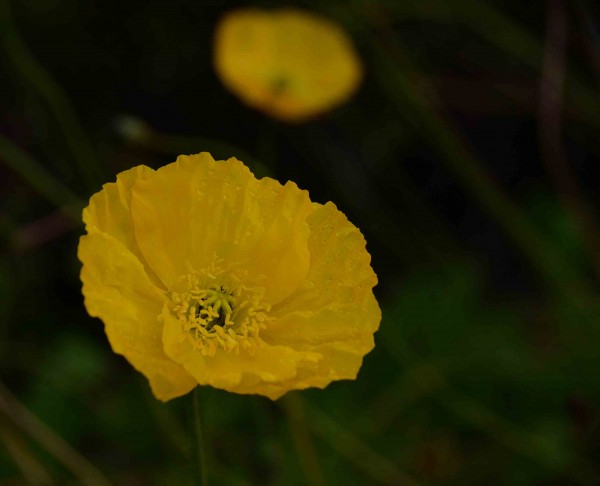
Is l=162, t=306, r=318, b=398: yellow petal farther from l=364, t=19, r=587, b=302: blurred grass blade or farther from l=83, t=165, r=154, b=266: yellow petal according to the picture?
l=364, t=19, r=587, b=302: blurred grass blade

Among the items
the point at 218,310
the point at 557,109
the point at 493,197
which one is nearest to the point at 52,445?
the point at 218,310

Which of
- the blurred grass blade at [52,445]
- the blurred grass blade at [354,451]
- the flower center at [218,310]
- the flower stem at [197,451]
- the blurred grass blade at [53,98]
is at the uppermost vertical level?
the flower stem at [197,451]

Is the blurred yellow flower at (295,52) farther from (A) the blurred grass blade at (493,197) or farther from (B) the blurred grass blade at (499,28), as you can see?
(A) the blurred grass blade at (493,197)

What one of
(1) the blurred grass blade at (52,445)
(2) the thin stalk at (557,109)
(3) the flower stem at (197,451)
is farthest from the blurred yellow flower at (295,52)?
(3) the flower stem at (197,451)

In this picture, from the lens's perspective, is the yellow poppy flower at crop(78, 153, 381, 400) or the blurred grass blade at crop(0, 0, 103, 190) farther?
the blurred grass blade at crop(0, 0, 103, 190)

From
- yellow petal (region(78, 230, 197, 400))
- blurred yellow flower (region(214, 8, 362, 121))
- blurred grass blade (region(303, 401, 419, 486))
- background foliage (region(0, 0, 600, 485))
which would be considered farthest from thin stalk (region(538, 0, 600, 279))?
yellow petal (region(78, 230, 197, 400))

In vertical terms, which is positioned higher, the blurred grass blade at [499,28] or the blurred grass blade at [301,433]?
the blurred grass blade at [499,28]

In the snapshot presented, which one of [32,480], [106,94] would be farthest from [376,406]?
[106,94]

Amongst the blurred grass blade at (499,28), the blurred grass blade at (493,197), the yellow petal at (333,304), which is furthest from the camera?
the blurred grass blade at (499,28)
